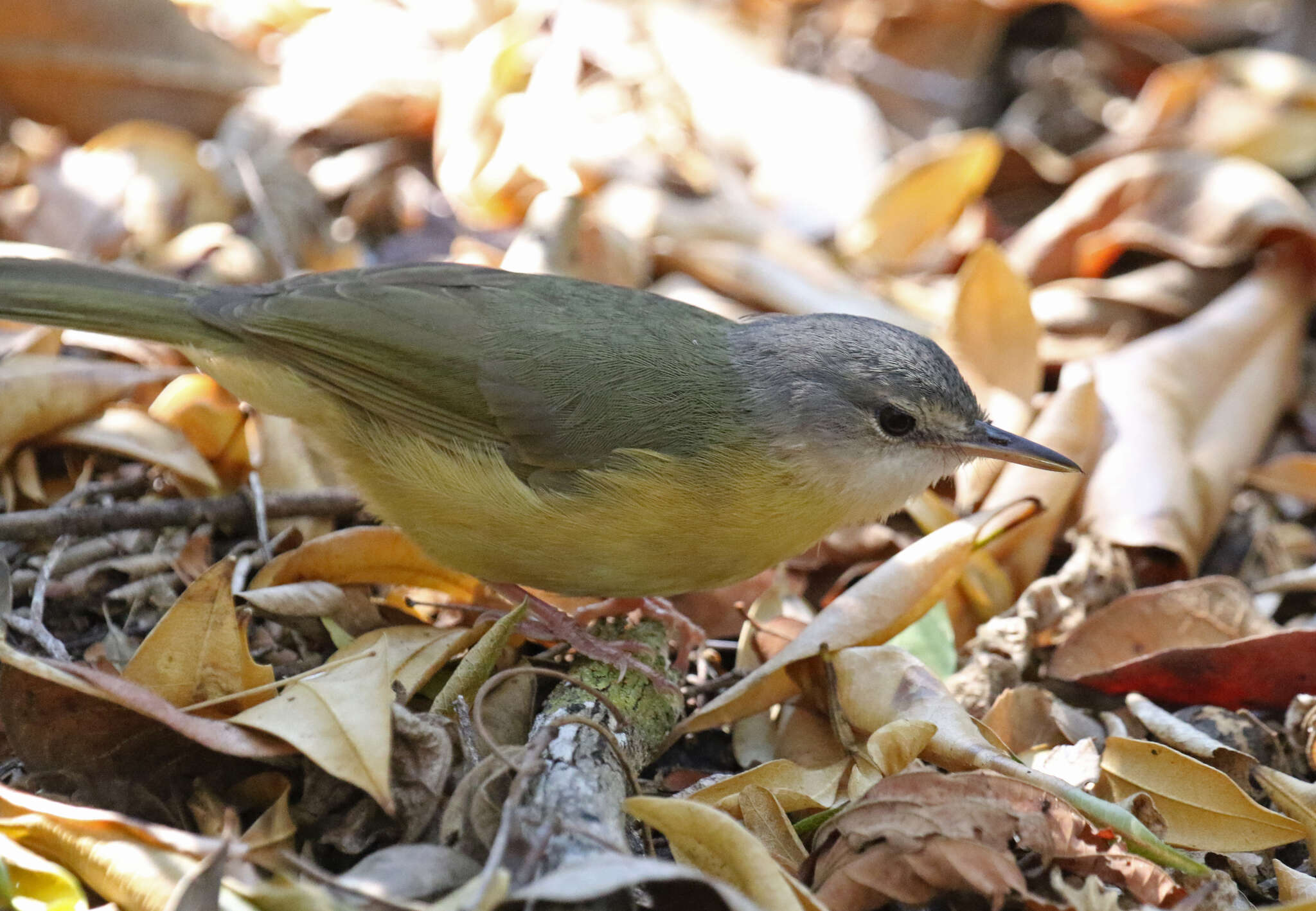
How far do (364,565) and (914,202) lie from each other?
3307 mm

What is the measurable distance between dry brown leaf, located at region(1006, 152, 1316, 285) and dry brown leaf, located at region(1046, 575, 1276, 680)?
2.00 meters

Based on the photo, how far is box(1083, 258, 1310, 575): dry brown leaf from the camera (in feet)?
13.7

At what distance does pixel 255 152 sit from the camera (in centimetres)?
579

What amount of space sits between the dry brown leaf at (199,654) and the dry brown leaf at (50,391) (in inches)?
49.3

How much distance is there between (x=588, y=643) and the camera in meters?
3.53

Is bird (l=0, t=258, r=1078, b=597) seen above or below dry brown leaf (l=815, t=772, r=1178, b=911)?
above

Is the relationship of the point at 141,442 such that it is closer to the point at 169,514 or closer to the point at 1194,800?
the point at 169,514

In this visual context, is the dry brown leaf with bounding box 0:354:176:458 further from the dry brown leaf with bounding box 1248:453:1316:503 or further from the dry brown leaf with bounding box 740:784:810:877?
the dry brown leaf with bounding box 1248:453:1316:503

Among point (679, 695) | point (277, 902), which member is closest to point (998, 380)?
point (679, 695)

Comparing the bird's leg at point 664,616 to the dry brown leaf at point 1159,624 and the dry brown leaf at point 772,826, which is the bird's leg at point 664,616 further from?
the dry brown leaf at point 1159,624

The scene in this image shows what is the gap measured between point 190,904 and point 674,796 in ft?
4.14

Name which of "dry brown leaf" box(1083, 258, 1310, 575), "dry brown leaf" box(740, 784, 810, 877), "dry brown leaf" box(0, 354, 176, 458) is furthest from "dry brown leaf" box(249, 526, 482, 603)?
"dry brown leaf" box(1083, 258, 1310, 575)

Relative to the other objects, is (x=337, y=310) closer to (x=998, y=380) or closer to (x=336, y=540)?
(x=336, y=540)

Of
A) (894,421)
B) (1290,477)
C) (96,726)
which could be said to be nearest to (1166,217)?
(1290,477)
